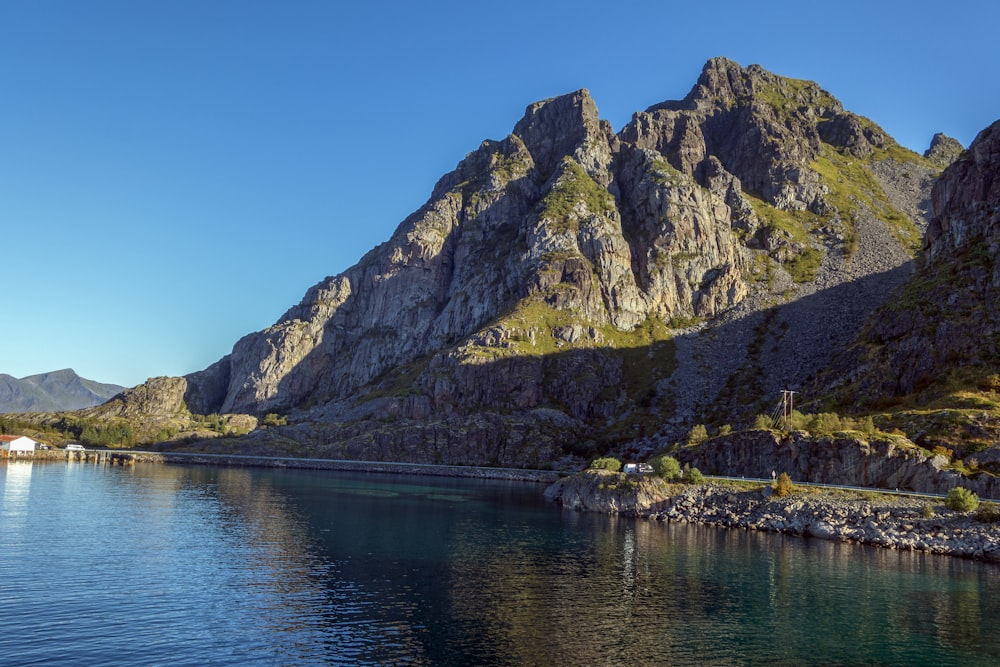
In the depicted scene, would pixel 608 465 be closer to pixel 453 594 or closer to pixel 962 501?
pixel 962 501

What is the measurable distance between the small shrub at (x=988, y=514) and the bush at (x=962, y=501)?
2.95ft

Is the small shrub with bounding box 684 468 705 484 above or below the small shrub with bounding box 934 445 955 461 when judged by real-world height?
below

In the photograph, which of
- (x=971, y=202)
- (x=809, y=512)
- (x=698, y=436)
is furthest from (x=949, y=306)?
(x=809, y=512)

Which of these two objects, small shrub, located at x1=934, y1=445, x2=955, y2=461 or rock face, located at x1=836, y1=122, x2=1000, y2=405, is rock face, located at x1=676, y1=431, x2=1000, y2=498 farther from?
rock face, located at x1=836, y1=122, x2=1000, y2=405

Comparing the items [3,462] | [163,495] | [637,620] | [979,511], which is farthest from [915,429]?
[3,462]

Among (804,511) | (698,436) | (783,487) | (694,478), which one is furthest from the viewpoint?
(698,436)

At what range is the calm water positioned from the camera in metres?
40.3

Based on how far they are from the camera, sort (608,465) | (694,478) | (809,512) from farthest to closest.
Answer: (608,465)
(694,478)
(809,512)

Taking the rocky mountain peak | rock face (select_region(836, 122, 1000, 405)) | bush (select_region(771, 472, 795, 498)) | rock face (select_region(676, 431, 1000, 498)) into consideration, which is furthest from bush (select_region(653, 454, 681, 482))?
the rocky mountain peak

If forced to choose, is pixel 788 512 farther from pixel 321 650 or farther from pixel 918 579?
pixel 321 650

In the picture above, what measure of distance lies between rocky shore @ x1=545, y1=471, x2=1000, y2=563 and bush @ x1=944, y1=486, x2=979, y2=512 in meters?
0.96

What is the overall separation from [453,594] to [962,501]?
6916 centimetres

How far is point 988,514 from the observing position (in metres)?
82.4

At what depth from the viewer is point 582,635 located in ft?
144
